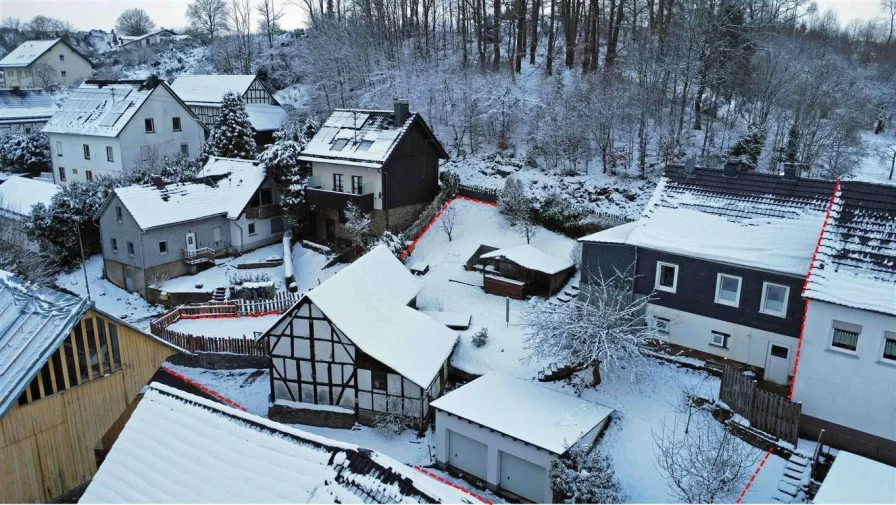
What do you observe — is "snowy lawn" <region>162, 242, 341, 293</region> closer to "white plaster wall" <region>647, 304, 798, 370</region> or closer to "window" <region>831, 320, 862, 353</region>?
"white plaster wall" <region>647, 304, 798, 370</region>

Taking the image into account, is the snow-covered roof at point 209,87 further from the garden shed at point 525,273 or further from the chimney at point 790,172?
the chimney at point 790,172

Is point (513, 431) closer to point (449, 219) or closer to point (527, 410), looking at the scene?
point (527, 410)

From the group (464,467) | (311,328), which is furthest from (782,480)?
(311,328)

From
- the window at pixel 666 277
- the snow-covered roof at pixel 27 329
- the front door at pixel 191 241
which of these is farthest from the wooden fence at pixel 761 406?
the front door at pixel 191 241

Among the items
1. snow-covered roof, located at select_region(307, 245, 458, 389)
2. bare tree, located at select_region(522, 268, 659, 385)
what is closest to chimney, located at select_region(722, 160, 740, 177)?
bare tree, located at select_region(522, 268, 659, 385)

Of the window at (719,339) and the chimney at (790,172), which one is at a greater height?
the chimney at (790,172)

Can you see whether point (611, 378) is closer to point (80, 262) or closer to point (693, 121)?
point (693, 121)

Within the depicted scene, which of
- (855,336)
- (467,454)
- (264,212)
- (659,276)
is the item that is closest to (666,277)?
(659,276)
